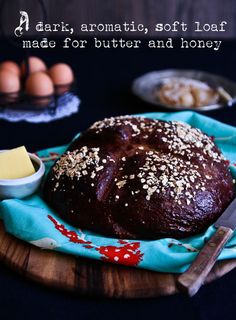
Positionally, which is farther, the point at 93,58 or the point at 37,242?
the point at 93,58

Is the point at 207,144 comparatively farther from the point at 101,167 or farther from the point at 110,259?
the point at 110,259

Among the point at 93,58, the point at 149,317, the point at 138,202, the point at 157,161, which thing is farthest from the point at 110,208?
the point at 93,58

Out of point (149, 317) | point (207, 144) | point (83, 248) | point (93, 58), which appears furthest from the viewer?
point (93, 58)

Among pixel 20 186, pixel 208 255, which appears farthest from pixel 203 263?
pixel 20 186

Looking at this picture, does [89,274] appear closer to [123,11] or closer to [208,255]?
[208,255]

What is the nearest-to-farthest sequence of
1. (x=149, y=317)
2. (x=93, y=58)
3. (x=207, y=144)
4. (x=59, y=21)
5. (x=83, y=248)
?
1. (x=149, y=317)
2. (x=83, y=248)
3. (x=207, y=144)
4. (x=93, y=58)
5. (x=59, y=21)

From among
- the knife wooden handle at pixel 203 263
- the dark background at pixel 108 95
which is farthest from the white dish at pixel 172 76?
the knife wooden handle at pixel 203 263
